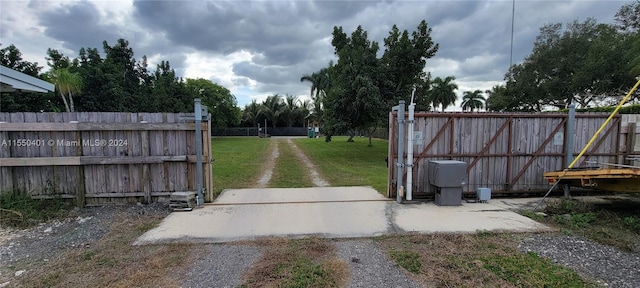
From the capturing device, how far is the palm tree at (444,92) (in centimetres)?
4444

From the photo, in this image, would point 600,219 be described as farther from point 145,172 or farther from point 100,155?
point 100,155

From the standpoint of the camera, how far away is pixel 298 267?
307 centimetres

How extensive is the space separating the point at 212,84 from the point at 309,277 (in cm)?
3731

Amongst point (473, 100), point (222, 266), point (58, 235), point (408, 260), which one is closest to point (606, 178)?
point (408, 260)

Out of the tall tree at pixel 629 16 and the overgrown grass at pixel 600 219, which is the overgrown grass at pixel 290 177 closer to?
the overgrown grass at pixel 600 219

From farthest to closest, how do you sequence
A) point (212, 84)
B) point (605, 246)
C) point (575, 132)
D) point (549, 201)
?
point (212, 84) < point (575, 132) < point (549, 201) < point (605, 246)

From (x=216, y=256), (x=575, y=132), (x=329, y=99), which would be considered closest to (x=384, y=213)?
(x=216, y=256)

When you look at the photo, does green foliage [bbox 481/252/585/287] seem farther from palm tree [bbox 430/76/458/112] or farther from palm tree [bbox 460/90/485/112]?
palm tree [bbox 460/90/485/112]

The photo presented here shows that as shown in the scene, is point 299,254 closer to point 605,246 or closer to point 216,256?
point 216,256

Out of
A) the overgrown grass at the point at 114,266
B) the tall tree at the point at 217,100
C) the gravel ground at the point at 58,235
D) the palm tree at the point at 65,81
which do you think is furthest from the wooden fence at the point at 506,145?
the tall tree at the point at 217,100

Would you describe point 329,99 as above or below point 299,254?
above

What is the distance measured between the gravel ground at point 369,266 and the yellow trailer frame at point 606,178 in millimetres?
3894

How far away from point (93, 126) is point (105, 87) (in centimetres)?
2186

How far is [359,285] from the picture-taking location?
2771 mm
